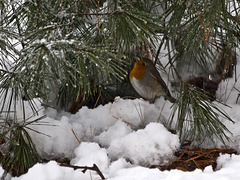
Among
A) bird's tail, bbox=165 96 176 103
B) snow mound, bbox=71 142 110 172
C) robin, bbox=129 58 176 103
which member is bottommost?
snow mound, bbox=71 142 110 172

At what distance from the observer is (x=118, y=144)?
118 cm

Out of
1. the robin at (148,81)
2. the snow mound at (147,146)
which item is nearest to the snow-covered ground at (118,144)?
the snow mound at (147,146)

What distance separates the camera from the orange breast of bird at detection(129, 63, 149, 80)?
1627 millimetres

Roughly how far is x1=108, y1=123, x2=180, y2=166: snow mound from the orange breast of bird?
49 centimetres

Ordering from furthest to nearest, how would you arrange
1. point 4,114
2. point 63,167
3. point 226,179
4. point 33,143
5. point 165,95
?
point 165,95
point 4,114
point 33,143
point 63,167
point 226,179

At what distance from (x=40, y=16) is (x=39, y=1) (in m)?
0.06

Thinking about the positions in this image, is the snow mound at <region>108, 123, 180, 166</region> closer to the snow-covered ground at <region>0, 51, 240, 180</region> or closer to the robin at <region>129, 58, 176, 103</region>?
the snow-covered ground at <region>0, 51, 240, 180</region>

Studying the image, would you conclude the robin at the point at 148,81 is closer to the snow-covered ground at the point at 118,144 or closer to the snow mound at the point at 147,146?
the snow-covered ground at the point at 118,144

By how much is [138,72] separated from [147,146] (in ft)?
1.95

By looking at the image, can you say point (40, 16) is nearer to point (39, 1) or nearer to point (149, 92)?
point (39, 1)

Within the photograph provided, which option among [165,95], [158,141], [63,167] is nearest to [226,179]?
[158,141]

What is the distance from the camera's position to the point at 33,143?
1133 millimetres

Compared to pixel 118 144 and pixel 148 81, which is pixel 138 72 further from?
pixel 118 144

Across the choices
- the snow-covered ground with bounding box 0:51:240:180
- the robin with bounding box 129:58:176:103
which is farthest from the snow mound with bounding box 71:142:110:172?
the robin with bounding box 129:58:176:103
